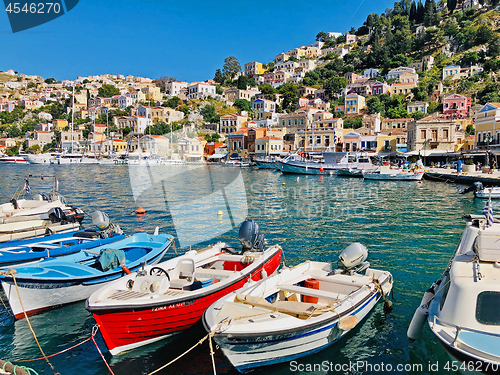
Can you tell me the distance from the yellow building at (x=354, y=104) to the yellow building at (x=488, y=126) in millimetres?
40532

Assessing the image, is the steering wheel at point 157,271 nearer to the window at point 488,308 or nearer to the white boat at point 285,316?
the white boat at point 285,316

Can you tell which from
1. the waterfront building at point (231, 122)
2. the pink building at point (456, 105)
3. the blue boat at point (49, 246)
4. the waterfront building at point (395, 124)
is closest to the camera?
the blue boat at point (49, 246)

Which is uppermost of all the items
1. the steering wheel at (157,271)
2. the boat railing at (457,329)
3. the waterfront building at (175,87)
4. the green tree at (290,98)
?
the waterfront building at (175,87)

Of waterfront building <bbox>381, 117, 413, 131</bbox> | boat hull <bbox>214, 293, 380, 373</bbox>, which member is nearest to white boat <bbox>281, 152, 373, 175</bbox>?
waterfront building <bbox>381, 117, 413, 131</bbox>

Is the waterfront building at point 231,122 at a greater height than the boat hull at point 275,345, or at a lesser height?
greater

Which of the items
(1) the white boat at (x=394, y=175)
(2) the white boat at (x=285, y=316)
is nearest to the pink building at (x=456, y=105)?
(1) the white boat at (x=394, y=175)

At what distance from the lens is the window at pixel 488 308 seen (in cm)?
473

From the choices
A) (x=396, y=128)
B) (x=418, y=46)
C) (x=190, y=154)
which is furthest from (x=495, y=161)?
(x=418, y=46)

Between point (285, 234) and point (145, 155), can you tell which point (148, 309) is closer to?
point (285, 234)

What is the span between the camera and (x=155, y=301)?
5816 mm

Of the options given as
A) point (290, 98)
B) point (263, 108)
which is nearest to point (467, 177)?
point (263, 108)

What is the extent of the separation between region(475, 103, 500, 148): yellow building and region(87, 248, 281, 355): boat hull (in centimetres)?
4225

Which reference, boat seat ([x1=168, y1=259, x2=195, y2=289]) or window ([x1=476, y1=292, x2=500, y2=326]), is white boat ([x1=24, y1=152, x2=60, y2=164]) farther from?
window ([x1=476, y1=292, x2=500, y2=326])

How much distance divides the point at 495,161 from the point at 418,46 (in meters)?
86.9
